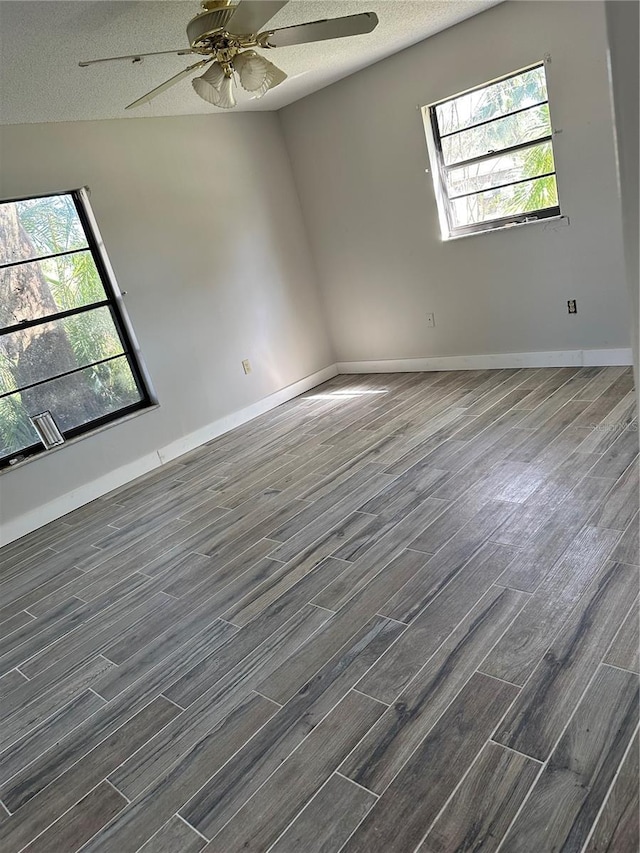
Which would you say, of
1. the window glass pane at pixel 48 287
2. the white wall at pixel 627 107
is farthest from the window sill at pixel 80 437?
the white wall at pixel 627 107

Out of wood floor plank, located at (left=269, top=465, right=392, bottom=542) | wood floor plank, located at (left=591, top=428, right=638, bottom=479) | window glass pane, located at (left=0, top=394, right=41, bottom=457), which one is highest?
window glass pane, located at (left=0, top=394, right=41, bottom=457)

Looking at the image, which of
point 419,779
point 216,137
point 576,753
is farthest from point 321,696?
point 216,137

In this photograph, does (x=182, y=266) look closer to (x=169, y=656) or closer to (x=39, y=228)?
(x=39, y=228)

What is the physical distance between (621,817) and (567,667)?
18.2 inches

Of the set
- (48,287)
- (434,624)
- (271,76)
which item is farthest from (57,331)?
(434,624)

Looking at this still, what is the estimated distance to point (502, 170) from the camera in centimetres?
433

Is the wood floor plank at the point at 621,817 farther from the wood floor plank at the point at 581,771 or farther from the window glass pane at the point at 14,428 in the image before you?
the window glass pane at the point at 14,428

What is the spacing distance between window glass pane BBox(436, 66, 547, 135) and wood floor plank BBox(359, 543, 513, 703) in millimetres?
3250

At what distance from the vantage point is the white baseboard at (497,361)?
421cm

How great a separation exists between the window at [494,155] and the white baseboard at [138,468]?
81.3 inches

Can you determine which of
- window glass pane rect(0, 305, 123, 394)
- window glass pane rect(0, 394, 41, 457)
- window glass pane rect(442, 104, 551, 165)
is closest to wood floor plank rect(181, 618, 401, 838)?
window glass pane rect(0, 394, 41, 457)

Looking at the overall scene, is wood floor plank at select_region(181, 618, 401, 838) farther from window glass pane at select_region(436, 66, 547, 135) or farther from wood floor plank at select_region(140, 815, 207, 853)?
window glass pane at select_region(436, 66, 547, 135)

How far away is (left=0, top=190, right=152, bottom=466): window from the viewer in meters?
3.95

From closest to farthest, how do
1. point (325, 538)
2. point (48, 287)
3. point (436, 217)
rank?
point (325, 538)
point (48, 287)
point (436, 217)
